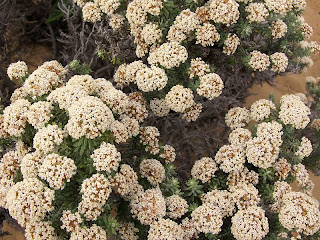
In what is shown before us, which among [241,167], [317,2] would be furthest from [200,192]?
[317,2]

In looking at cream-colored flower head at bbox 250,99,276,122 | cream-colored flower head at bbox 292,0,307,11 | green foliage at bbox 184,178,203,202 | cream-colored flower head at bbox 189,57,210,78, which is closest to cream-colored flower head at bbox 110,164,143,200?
green foliage at bbox 184,178,203,202

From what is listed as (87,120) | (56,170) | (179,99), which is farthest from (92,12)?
(56,170)

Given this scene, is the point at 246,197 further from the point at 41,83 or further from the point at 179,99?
the point at 41,83

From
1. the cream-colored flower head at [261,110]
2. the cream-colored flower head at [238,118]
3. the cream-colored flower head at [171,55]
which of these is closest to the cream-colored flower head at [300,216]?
the cream-colored flower head at [261,110]

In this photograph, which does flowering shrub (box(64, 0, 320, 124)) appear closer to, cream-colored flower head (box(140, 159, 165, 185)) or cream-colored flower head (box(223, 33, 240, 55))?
cream-colored flower head (box(223, 33, 240, 55))

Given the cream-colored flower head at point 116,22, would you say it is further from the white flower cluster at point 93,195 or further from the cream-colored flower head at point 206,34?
the white flower cluster at point 93,195

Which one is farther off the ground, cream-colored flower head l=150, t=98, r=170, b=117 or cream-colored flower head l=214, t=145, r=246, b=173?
cream-colored flower head l=214, t=145, r=246, b=173
